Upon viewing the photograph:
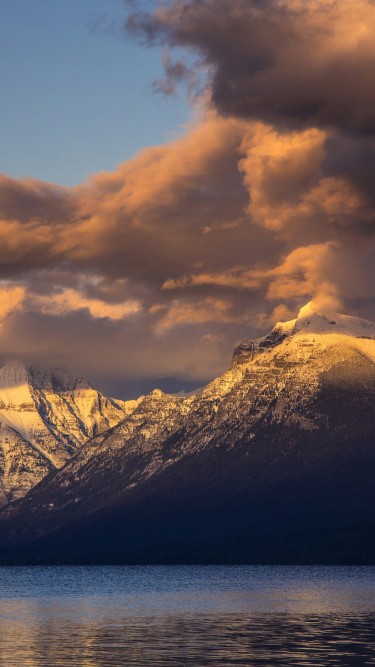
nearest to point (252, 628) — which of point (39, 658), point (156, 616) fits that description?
point (156, 616)

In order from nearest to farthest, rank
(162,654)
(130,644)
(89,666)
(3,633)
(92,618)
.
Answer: (89,666), (162,654), (130,644), (3,633), (92,618)

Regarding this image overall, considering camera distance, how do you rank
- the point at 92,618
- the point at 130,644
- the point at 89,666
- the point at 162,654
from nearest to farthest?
the point at 89,666
the point at 162,654
the point at 130,644
the point at 92,618

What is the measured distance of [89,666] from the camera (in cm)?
12681

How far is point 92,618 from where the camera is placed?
191m

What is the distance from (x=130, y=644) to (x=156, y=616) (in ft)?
154

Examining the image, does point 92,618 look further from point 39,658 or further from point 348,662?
point 348,662

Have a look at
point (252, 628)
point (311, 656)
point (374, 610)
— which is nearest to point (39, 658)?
point (311, 656)

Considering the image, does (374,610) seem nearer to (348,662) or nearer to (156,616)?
(156,616)

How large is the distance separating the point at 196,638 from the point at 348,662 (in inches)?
1164

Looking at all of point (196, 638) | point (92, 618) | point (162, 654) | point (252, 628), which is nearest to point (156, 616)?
point (92, 618)

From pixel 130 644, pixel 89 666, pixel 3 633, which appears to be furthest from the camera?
pixel 3 633

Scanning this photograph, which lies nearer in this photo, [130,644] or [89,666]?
[89,666]

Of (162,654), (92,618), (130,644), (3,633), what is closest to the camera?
(162,654)

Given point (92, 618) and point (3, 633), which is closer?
point (3, 633)
